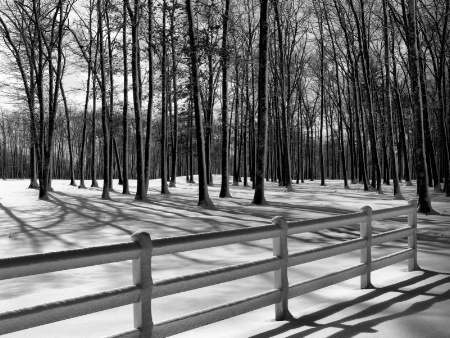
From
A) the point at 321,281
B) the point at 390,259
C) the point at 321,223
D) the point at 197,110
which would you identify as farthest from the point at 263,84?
the point at 321,281

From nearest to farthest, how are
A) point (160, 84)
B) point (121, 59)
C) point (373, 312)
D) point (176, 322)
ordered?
point (176, 322) → point (373, 312) → point (121, 59) → point (160, 84)

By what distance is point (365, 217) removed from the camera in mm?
5727

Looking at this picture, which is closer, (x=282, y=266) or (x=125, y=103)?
(x=282, y=266)

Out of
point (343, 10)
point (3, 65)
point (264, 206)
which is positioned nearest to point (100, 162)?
point (3, 65)

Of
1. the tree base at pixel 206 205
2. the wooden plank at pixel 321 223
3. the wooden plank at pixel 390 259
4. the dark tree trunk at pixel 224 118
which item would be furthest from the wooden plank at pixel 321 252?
the dark tree trunk at pixel 224 118

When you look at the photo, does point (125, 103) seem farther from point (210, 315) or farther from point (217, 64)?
point (210, 315)

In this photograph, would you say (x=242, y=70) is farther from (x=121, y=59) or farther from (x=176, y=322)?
(x=176, y=322)

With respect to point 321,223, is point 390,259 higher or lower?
lower

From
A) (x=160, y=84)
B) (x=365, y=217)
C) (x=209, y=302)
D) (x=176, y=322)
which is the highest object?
(x=160, y=84)

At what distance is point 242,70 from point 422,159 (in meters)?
21.3

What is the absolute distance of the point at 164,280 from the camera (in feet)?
11.2

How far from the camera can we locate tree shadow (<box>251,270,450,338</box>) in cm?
424

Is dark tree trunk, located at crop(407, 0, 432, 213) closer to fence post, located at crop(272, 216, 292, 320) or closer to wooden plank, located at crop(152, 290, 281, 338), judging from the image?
fence post, located at crop(272, 216, 292, 320)

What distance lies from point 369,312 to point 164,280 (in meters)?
2.68
